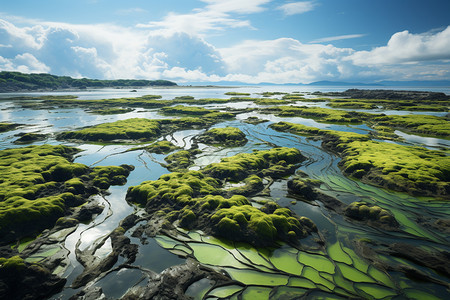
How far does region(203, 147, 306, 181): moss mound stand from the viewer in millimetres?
27297

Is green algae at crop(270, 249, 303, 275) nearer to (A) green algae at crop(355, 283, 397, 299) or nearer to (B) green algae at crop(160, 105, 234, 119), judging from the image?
(A) green algae at crop(355, 283, 397, 299)

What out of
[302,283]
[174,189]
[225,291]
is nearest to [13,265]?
[225,291]

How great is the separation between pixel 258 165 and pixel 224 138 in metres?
17.2

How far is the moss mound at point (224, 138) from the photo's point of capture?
4441 cm

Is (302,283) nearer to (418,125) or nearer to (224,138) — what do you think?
(224,138)

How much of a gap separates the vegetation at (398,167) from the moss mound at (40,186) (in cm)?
2851

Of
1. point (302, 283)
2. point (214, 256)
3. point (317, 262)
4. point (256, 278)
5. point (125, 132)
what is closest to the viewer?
point (302, 283)

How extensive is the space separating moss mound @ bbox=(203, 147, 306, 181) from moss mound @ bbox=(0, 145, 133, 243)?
Result: 11427 millimetres

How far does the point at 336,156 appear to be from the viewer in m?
36.2

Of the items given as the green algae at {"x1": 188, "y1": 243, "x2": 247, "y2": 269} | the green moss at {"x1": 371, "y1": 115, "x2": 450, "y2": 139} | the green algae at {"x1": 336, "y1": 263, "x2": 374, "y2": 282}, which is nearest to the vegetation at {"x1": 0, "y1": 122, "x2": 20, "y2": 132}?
the green algae at {"x1": 188, "y1": 243, "x2": 247, "y2": 269}

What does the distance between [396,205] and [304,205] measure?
7940 millimetres

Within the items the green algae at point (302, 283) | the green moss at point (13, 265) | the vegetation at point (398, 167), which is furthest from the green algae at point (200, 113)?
the green algae at point (302, 283)

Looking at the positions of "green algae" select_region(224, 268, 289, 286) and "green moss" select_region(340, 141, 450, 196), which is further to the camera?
"green moss" select_region(340, 141, 450, 196)

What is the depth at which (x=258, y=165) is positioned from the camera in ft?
99.3
